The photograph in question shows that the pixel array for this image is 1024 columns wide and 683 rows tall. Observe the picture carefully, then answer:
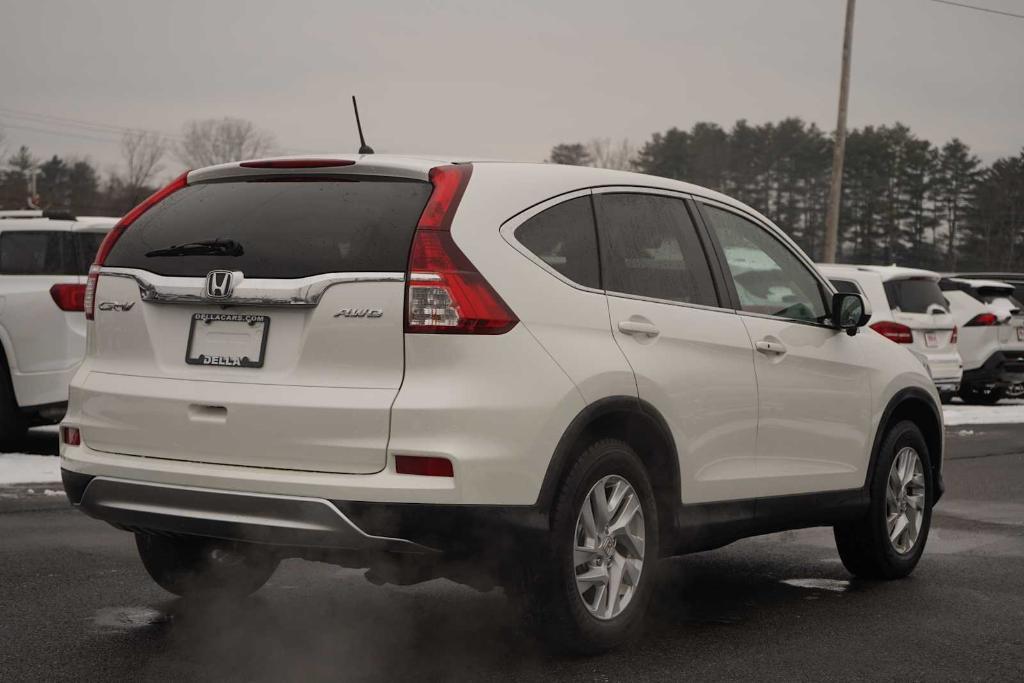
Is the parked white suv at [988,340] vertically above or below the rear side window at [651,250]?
below

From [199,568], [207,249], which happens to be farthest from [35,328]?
[207,249]

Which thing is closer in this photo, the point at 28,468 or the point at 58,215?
the point at 28,468

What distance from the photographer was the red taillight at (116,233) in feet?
17.9

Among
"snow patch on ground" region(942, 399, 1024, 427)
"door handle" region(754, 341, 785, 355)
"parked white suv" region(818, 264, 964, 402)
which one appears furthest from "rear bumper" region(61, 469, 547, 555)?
"snow patch on ground" region(942, 399, 1024, 427)

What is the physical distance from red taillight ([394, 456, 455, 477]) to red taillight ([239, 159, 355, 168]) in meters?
1.12

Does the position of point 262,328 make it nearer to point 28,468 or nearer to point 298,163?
point 298,163

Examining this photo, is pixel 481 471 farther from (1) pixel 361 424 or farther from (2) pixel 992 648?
(2) pixel 992 648

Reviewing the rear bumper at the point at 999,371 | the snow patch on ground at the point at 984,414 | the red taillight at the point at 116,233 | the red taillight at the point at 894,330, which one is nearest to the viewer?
the red taillight at the point at 116,233

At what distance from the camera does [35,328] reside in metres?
11.7

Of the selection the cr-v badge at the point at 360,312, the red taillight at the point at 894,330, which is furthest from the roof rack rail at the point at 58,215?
the red taillight at the point at 894,330

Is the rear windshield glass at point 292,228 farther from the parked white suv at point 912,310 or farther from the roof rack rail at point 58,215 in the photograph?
the parked white suv at point 912,310

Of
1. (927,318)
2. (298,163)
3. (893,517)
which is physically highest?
(298,163)

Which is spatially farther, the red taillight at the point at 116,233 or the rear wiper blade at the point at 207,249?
the red taillight at the point at 116,233

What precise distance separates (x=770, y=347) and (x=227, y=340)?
2.41 meters
